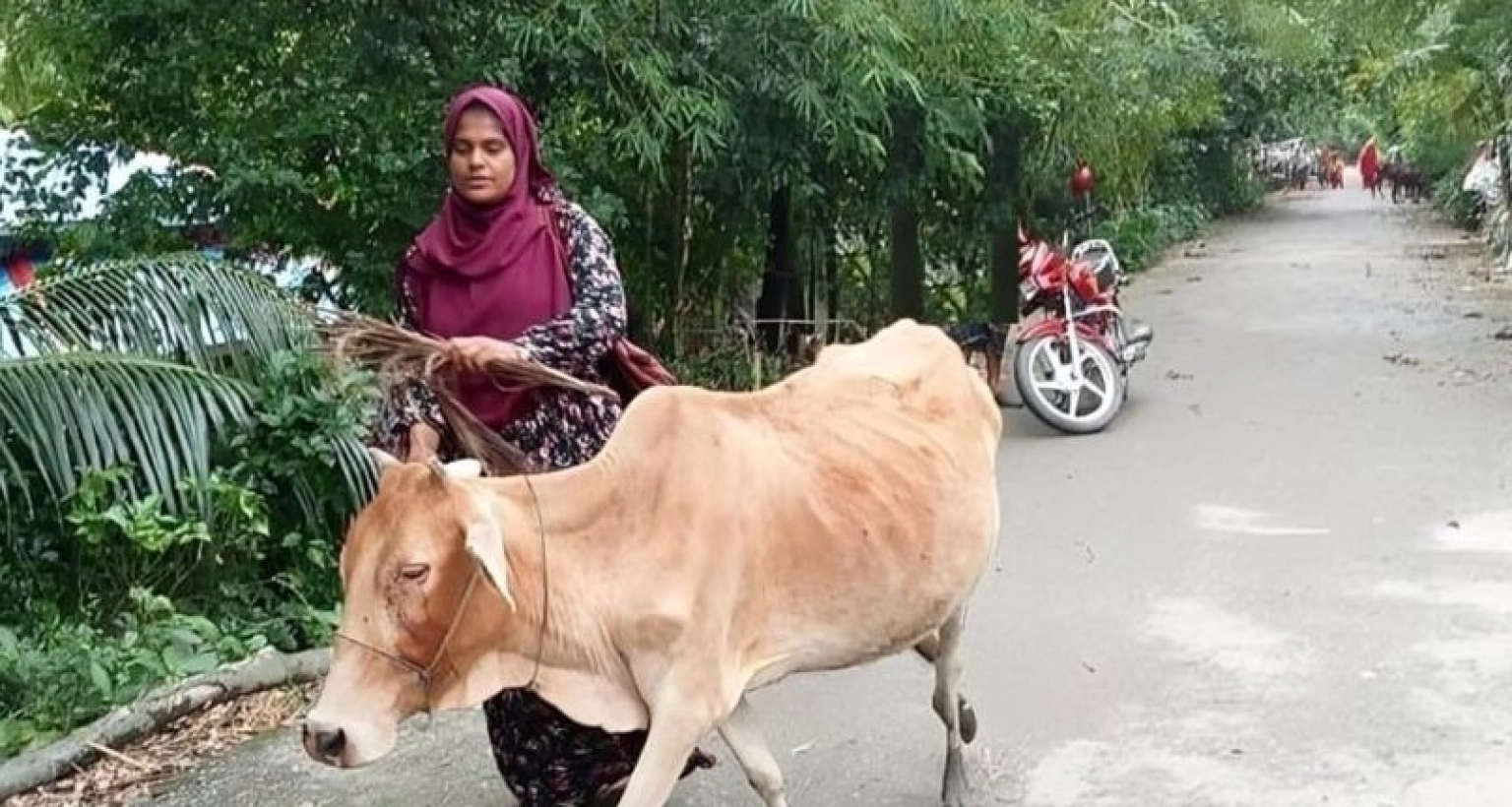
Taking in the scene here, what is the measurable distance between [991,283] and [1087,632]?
7.50 metres

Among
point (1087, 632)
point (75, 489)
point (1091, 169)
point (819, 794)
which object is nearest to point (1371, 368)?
point (1091, 169)

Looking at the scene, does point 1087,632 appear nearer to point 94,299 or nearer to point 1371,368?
point 94,299

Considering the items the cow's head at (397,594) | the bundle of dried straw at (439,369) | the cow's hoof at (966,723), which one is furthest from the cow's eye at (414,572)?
the cow's hoof at (966,723)

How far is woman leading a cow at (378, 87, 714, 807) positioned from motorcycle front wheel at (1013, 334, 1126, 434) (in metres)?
5.64

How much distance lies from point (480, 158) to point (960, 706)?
1.84 m

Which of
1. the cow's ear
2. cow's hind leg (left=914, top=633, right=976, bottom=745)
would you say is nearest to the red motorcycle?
cow's hind leg (left=914, top=633, right=976, bottom=745)

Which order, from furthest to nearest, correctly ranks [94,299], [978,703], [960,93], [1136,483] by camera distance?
[960,93] → [1136,483] → [94,299] → [978,703]

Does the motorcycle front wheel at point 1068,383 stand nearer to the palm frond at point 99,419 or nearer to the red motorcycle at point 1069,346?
the red motorcycle at point 1069,346

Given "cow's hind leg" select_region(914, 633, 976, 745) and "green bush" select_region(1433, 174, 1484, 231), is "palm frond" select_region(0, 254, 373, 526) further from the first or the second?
"green bush" select_region(1433, 174, 1484, 231)

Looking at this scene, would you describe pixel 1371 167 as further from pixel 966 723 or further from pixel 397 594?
pixel 397 594

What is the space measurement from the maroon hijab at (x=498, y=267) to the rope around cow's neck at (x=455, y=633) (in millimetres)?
584

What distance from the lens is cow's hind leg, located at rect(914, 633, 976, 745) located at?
405cm

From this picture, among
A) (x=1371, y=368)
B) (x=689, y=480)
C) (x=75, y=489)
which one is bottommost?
(x=1371, y=368)

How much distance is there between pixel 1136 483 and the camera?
8.05 meters
